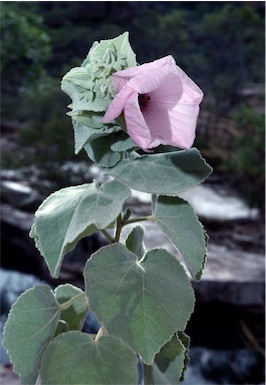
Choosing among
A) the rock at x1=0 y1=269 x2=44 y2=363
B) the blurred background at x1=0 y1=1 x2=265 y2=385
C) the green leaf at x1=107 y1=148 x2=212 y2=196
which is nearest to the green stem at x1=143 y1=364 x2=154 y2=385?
the green leaf at x1=107 y1=148 x2=212 y2=196

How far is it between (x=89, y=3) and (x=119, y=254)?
702cm

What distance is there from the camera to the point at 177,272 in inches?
14.1

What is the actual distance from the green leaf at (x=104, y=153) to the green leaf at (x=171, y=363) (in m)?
0.13

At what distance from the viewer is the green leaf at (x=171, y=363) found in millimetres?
395

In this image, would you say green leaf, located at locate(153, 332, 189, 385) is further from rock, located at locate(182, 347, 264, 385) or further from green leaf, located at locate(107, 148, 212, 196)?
rock, located at locate(182, 347, 264, 385)

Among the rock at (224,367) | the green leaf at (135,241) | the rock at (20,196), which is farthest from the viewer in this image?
the rock at (20,196)

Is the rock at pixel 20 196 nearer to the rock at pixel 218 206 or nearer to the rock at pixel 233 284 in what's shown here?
the rock at pixel 218 206

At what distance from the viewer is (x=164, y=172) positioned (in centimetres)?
35

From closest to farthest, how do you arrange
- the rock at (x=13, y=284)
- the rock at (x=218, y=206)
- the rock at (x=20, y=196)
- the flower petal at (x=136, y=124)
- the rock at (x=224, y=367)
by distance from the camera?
the flower petal at (x=136, y=124) < the rock at (x=224, y=367) < the rock at (x=13, y=284) < the rock at (x=20, y=196) < the rock at (x=218, y=206)

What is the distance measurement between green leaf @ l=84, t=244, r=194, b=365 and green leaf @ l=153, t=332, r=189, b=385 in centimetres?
5

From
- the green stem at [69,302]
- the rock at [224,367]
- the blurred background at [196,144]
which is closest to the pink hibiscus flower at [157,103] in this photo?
the green stem at [69,302]

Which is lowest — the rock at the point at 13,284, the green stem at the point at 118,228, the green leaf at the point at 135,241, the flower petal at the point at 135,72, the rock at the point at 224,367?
the rock at the point at 13,284

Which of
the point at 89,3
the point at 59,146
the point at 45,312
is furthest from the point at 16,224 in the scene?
the point at 89,3

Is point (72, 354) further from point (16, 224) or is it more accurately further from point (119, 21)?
point (119, 21)
